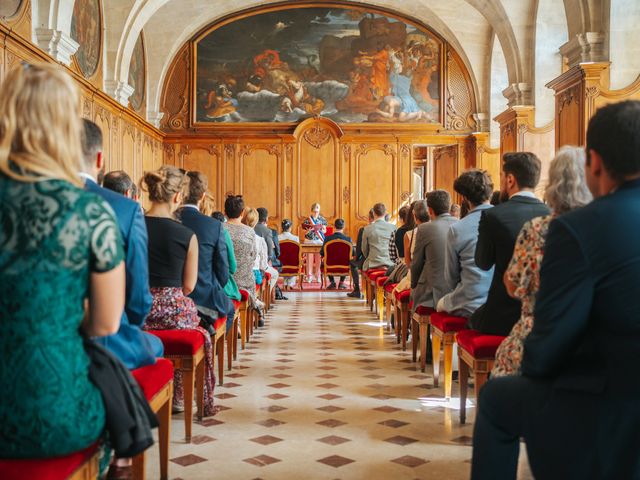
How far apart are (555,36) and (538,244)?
41.2ft

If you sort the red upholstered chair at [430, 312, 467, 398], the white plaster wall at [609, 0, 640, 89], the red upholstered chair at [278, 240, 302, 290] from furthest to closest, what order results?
the red upholstered chair at [278, 240, 302, 290] < the white plaster wall at [609, 0, 640, 89] < the red upholstered chair at [430, 312, 467, 398]

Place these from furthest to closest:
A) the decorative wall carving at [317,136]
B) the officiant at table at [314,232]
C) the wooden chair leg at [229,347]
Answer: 1. the decorative wall carving at [317,136]
2. the officiant at table at [314,232]
3. the wooden chair leg at [229,347]

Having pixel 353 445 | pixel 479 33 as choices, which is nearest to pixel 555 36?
pixel 479 33

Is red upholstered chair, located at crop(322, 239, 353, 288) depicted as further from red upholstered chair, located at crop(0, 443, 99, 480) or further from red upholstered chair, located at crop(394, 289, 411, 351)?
red upholstered chair, located at crop(0, 443, 99, 480)

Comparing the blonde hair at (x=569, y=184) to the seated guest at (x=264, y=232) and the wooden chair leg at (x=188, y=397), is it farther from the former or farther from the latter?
the seated guest at (x=264, y=232)

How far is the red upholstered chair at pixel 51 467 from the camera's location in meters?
2.07

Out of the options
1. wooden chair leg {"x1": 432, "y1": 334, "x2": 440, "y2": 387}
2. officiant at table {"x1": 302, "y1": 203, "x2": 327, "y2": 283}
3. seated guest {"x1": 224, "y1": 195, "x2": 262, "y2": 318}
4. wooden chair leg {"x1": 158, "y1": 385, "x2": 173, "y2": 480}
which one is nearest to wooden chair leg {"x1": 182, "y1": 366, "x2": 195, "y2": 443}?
wooden chair leg {"x1": 158, "y1": 385, "x2": 173, "y2": 480}

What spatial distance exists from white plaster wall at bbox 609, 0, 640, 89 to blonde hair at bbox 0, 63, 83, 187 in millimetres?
9568

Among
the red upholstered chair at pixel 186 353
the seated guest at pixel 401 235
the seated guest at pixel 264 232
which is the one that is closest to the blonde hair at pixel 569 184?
the red upholstered chair at pixel 186 353

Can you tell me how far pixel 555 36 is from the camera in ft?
47.6

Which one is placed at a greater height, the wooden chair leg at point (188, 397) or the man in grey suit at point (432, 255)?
the man in grey suit at point (432, 255)

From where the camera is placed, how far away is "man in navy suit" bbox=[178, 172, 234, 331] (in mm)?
5371

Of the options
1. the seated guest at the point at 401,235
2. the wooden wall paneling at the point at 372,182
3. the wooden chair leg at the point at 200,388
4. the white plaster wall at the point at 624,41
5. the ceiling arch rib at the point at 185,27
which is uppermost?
the ceiling arch rib at the point at 185,27

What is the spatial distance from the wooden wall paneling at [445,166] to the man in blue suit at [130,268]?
17487 mm
